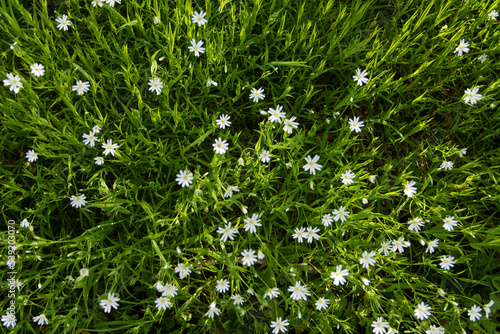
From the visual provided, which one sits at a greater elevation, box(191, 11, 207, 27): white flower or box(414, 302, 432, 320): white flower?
box(191, 11, 207, 27): white flower

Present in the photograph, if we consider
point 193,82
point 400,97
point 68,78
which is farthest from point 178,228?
point 400,97

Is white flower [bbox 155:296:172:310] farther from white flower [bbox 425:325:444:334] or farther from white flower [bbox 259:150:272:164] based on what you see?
white flower [bbox 425:325:444:334]

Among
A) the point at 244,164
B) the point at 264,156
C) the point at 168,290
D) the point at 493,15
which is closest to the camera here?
the point at 168,290

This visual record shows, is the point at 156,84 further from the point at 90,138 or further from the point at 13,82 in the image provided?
the point at 13,82

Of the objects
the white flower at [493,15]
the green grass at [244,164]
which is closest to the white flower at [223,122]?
the green grass at [244,164]

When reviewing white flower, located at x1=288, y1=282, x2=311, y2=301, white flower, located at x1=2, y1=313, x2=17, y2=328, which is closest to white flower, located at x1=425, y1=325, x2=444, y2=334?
white flower, located at x1=288, y1=282, x2=311, y2=301

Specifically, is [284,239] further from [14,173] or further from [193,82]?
[14,173]

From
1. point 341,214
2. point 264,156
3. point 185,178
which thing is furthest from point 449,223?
point 185,178

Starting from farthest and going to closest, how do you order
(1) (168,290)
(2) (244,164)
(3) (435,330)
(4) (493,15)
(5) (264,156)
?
(4) (493,15), (2) (244,164), (5) (264,156), (3) (435,330), (1) (168,290)
